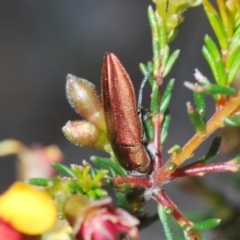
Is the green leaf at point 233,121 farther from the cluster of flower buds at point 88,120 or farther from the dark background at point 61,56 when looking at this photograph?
the dark background at point 61,56

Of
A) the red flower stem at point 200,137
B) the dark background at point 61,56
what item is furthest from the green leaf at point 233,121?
the dark background at point 61,56

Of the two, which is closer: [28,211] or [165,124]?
[28,211]

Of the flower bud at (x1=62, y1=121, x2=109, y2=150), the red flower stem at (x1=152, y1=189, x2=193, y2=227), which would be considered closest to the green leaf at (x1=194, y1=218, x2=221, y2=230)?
the red flower stem at (x1=152, y1=189, x2=193, y2=227)

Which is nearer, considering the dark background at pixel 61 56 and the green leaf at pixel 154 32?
the green leaf at pixel 154 32

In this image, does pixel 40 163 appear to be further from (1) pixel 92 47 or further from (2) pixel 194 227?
(1) pixel 92 47

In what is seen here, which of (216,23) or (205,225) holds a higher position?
(216,23)

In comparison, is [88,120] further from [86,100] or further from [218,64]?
[218,64]

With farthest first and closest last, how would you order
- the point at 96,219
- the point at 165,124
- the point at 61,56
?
1. the point at 61,56
2. the point at 165,124
3. the point at 96,219

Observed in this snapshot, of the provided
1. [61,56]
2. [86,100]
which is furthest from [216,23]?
[61,56]
